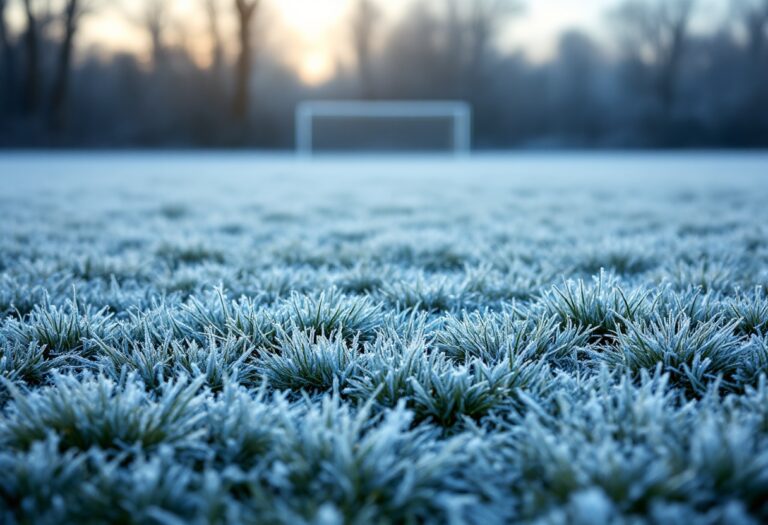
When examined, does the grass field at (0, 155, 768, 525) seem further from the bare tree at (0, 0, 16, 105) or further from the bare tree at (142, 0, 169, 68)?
the bare tree at (0, 0, 16, 105)

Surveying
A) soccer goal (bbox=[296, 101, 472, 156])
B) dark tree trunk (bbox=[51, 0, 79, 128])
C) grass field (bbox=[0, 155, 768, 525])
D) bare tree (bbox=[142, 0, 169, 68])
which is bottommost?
grass field (bbox=[0, 155, 768, 525])

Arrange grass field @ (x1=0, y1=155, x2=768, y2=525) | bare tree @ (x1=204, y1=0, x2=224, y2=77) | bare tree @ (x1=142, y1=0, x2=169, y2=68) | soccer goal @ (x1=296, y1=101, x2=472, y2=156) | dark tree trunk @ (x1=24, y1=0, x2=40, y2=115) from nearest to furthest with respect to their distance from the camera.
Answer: grass field @ (x1=0, y1=155, x2=768, y2=525)
dark tree trunk @ (x1=24, y1=0, x2=40, y2=115)
soccer goal @ (x1=296, y1=101, x2=472, y2=156)
bare tree @ (x1=204, y1=0, x2=224, y2=77)
bare tree @ (x1=142, y1=0, x2=169, y2=68)

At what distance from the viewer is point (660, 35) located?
2859cm

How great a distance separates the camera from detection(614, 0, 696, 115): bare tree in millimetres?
28078

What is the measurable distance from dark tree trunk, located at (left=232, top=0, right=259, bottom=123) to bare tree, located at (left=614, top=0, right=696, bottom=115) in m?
18.5

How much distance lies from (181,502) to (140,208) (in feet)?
15.1

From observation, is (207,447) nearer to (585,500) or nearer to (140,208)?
A: (585,500)

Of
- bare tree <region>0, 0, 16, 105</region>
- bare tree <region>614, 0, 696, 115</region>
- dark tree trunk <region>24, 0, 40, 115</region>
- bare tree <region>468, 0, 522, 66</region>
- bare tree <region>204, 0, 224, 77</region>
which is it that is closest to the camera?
dark tree trunk <region>24, 0, 40, 115</region>

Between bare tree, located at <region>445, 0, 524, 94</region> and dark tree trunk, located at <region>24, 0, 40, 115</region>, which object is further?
bare tree, located at <region>445, 0, 524, 94</region>

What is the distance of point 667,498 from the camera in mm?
797

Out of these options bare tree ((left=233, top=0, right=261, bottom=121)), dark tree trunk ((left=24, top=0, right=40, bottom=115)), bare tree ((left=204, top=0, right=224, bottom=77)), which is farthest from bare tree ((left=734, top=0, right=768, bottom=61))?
dark tree trunk ((left=24, top=0, right=40, bottom=115))

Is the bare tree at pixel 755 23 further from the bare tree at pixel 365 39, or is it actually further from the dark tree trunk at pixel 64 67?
the dark tree trunk at pixel 64 67

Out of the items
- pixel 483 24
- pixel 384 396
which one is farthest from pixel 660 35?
pixel 384 396

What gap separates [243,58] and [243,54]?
0.68 ft
